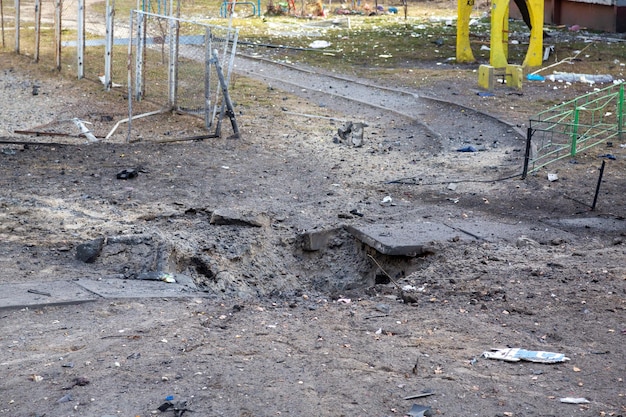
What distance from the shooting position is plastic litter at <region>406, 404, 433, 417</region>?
4.75 metres

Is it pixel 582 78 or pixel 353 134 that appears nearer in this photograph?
pixel 353 134

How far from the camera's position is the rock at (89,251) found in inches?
288

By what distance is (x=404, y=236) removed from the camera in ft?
26.5

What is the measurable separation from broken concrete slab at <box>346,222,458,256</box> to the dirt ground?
97 mm

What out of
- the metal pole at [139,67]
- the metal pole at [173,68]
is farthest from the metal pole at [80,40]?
the metal pole at [173,68]

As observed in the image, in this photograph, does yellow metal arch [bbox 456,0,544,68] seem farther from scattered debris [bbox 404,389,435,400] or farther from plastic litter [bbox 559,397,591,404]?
scattered debris [bbox 404,389,435,400]

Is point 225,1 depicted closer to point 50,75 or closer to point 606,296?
point 50,75

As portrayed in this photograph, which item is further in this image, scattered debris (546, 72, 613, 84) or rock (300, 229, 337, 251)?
scattered debris (546, 72, 613, 84)

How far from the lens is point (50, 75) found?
1695cm

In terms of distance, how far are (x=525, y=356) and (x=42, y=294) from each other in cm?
343

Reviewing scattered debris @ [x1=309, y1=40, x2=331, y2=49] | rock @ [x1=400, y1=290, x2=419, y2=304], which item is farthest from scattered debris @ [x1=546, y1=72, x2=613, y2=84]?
rock @ [x1=400, y1=290, x2=419, y2=304]

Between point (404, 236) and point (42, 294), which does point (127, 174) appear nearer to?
point (404, 236)

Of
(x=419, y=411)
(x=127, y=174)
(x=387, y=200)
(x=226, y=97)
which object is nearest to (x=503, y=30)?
(x=226, y=97)

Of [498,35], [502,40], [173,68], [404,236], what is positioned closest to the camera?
[404,236]
